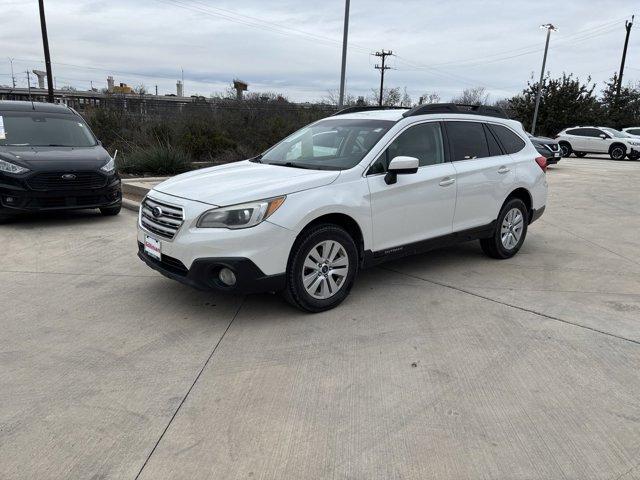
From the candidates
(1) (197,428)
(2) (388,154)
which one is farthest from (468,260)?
(1) (197,428)

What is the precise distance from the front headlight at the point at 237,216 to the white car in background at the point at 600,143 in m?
26.2

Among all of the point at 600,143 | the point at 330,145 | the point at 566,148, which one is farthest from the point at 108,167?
the point at 600,143

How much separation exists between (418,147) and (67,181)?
5.17 meters

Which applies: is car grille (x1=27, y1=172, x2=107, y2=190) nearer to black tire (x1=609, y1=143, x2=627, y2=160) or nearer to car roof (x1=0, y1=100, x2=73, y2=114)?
car roof (x1=0, y1=100, x2=73, y2=114)

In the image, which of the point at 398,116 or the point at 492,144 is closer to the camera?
the point at 398,116

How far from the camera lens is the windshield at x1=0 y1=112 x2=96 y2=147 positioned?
26.9 ft

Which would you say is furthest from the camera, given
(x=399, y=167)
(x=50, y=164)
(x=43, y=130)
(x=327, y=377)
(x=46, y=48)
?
(x=46, y=48)

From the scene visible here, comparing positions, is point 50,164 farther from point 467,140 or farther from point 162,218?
point 467,140

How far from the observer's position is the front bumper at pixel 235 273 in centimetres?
411

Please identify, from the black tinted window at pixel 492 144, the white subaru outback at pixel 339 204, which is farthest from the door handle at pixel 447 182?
the black tinted window at pixel 492 144

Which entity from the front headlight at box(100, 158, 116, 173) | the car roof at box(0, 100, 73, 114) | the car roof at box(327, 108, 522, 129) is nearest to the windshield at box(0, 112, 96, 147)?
the car roof at box(0, 100, 73, 114)

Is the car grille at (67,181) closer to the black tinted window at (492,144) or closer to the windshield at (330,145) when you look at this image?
the windshield at (330,145)

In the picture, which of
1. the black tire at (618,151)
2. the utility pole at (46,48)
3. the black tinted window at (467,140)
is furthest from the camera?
the black tire at (618,151)

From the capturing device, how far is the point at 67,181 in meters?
7.62
